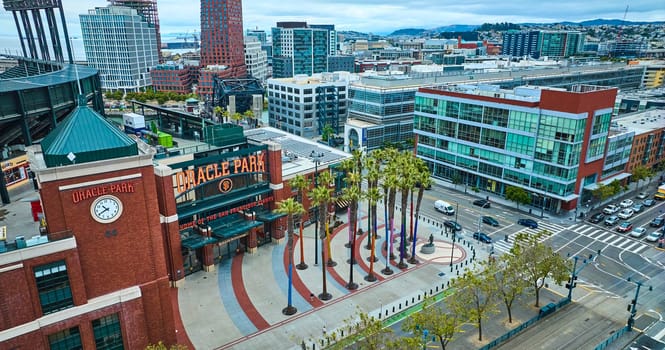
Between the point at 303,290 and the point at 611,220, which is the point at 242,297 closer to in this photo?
the point at 303,290

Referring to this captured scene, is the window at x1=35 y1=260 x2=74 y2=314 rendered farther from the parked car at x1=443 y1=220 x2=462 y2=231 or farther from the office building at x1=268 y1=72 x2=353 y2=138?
the office building at x1=268 y1=72 x2=353 y2=138

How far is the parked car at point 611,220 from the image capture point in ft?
249

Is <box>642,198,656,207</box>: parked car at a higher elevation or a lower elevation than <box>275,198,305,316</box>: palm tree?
lower

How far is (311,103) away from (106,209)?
104 m

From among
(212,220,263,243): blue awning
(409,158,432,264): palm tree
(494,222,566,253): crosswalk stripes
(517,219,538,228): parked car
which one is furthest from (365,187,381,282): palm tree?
(517,219,538,228): parked car

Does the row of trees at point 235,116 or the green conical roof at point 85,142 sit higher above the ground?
the green conical roof at point 85,142

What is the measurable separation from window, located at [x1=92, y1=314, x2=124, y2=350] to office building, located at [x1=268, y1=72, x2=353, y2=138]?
4099 inches

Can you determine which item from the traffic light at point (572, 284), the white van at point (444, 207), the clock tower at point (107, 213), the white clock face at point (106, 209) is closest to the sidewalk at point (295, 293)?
the clock tower at point (107, 213)

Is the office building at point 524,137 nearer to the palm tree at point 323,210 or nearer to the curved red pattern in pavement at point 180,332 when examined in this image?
the palm tree at point 323,210

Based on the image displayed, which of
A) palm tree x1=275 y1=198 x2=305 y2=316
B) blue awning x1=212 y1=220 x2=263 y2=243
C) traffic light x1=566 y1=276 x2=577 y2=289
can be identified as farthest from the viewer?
blue awning x1=212 y1=220 x2=263 y2=243

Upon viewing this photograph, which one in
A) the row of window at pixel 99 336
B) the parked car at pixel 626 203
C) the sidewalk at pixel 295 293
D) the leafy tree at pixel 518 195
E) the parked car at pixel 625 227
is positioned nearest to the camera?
the row of window at pixel 99 336

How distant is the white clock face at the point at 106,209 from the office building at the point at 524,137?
7155 centimetres

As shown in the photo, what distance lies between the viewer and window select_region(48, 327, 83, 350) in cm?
3484

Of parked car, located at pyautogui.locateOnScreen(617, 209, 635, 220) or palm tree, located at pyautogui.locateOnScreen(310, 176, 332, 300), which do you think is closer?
palm tree, located at pyautogui.locateOnScreen(310, 176, 332, 300)
